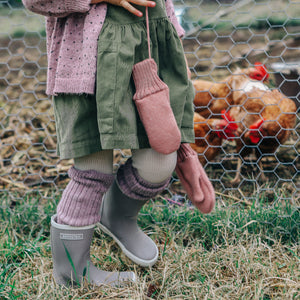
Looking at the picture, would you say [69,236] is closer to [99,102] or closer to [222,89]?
[99,102]

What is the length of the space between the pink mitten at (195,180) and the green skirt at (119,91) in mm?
68

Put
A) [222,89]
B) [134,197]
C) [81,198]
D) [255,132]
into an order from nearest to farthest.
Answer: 1. [81,198]
2. [134,197]
3. [255,132]
4. [222,89]

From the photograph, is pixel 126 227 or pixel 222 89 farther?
pixel 222 89

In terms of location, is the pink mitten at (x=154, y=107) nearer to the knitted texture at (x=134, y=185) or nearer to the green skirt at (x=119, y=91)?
the green skirt at (x=119, y=91)

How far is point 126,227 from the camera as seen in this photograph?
1.32 m

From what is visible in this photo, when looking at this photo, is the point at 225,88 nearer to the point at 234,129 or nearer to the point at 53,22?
the point at 234,129

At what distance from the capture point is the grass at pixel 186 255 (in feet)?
3.70

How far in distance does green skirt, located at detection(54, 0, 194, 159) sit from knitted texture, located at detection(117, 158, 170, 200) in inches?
5.1

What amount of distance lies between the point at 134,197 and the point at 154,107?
35 cm

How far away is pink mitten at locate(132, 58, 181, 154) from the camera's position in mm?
996

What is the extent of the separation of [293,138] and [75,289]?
4.89ft

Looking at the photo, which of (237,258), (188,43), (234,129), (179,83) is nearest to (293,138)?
(234,129)

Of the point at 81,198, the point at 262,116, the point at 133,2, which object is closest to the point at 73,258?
the point at 81,198

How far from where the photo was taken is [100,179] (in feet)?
3.70
